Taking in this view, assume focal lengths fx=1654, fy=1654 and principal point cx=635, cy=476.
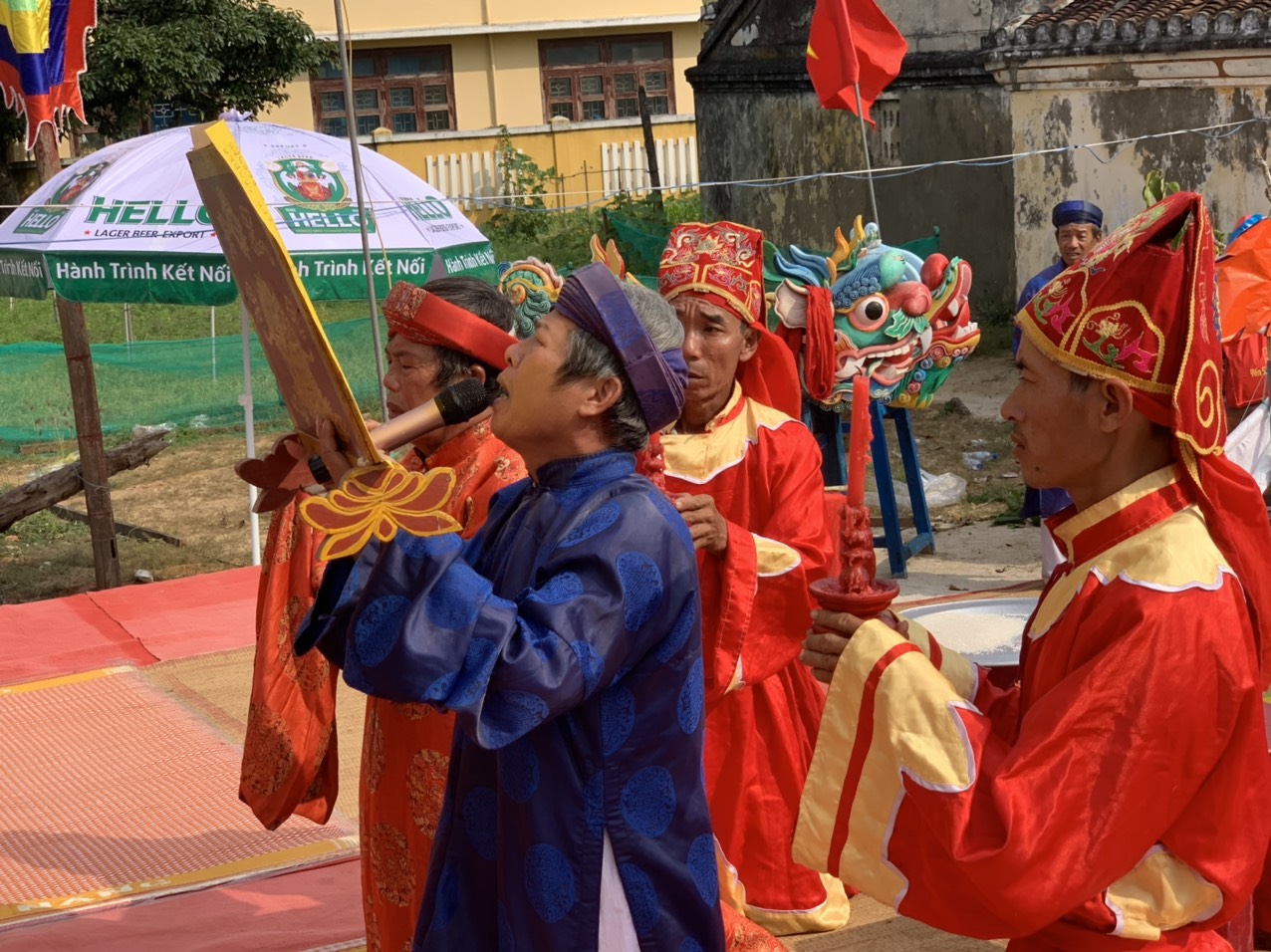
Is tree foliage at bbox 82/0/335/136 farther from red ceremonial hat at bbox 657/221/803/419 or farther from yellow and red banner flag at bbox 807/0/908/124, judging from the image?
red ceremonial hat at bbox 657/221/803/419

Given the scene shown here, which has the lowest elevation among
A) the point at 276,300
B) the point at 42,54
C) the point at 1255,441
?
the point at 1255,441

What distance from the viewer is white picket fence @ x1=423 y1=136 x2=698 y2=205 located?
24734mm

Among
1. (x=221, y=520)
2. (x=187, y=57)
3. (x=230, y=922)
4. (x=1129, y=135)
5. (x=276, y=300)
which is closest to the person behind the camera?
(x=276, y=300)

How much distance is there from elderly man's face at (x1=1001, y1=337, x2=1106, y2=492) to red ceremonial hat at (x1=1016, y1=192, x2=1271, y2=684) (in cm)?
4

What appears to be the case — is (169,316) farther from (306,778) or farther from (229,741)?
(306,778)

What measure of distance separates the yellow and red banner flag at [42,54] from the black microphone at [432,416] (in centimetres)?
540

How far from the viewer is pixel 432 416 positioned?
6.86ft

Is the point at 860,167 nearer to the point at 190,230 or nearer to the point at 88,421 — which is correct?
the point at 88,421

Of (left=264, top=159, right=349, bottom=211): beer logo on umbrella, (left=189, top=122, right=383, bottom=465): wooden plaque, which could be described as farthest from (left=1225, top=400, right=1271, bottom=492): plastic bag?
(left=189, top=122, right=383, bottom=465): wooden plaque

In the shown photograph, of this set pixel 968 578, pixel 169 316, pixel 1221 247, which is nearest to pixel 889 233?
pixel 169 316

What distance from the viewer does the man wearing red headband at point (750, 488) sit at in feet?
12.4

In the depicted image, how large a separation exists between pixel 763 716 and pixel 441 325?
137 cm

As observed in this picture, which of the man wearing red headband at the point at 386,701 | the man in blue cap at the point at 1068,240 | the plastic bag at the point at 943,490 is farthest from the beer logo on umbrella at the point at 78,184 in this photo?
the plastic bag at the point at 943,490

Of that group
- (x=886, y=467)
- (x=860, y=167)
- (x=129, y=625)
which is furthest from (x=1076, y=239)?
(x=860, y=167)
